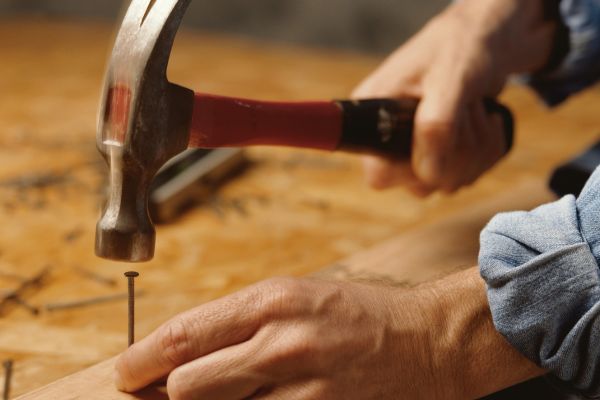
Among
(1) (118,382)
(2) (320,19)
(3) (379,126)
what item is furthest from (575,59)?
(2) (320,19)

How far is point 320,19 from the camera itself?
3.47m

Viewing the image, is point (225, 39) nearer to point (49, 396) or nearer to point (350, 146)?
point (350, 146)

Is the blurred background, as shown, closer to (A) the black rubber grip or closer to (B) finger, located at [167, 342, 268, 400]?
(A) the black rubber grip

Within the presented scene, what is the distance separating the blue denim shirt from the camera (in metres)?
0.85

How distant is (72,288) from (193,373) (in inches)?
19.6

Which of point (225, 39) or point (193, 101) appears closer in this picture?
point (193, 101)

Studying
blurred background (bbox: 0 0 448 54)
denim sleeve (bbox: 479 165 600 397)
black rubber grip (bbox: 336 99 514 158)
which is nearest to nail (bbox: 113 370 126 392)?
denim sleeve (bbox: 479 165 600 397)

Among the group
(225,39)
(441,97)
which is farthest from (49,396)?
(225,39)

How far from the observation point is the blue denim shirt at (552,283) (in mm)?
845

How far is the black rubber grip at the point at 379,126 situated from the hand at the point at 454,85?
0.7 inches

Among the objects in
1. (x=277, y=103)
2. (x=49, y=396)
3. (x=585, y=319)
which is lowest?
(x=49, y=396)

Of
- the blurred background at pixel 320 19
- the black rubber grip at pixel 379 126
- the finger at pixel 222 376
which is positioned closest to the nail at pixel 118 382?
the finger at pixel 222 376

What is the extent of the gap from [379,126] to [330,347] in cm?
54

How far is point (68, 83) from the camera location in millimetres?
2531
